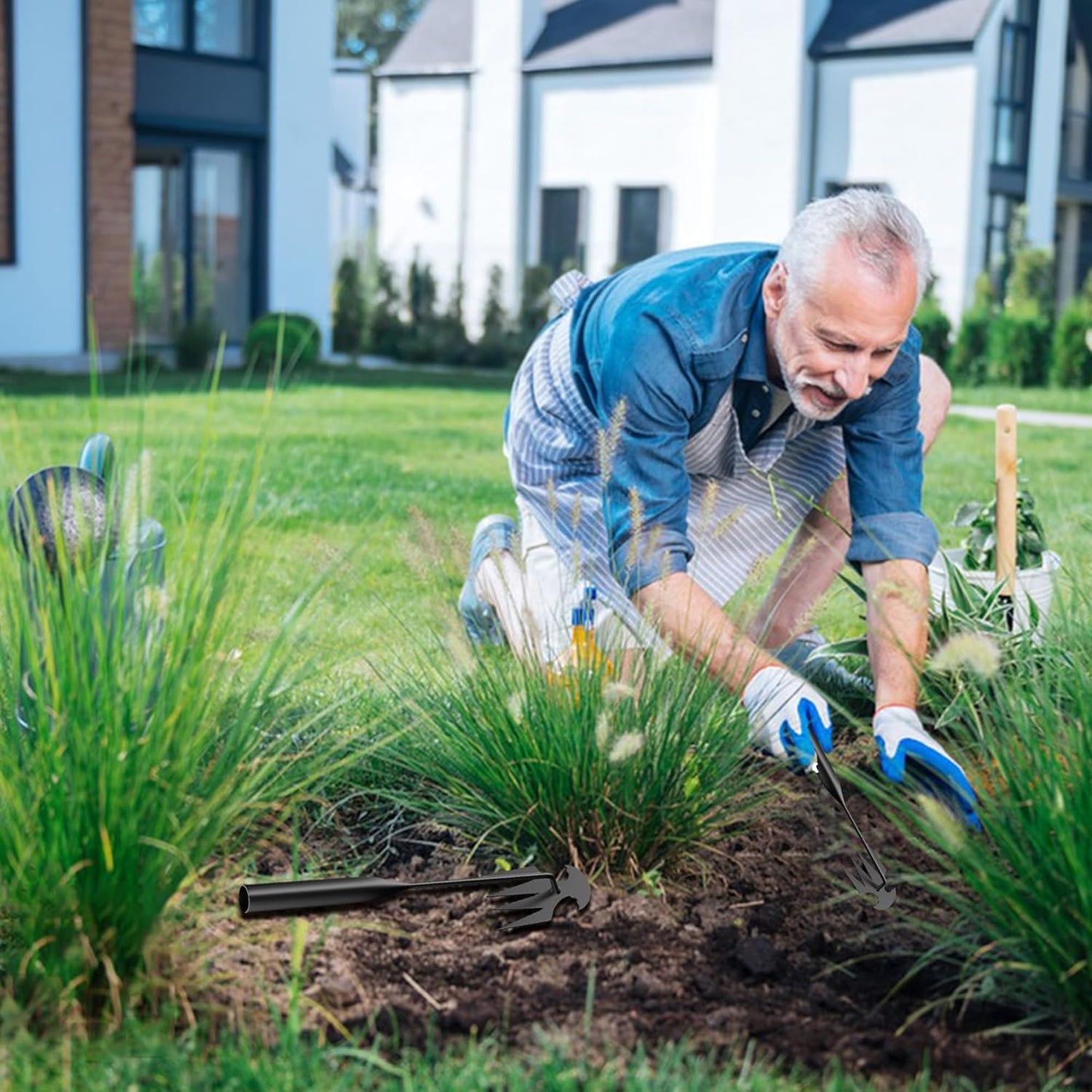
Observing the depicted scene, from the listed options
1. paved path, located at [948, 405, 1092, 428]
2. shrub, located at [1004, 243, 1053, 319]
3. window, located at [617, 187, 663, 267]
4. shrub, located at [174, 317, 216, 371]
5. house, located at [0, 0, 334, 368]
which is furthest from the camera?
window, located at [617, 187, 663, 267]

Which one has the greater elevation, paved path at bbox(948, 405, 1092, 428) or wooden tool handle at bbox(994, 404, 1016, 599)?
wooden tool handle at bbox(994, 404, 1016, 599)

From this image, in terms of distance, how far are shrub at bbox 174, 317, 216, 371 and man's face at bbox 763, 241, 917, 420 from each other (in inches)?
493

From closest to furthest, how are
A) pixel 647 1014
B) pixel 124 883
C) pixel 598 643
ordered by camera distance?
pixel 124 883
pixel 647 1014
pixel 598 643

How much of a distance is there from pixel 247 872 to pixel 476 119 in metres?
22.7

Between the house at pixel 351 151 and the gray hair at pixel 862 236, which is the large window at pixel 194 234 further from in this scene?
the house at pixel 351 151

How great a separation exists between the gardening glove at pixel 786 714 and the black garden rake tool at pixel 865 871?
19mm

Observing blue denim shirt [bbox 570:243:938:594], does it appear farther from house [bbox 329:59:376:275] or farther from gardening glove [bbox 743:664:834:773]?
house [bbox 329:59:376:275]

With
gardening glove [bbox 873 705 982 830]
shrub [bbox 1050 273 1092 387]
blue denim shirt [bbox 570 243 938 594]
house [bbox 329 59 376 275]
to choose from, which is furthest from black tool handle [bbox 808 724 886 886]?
house [bbox 329 59 376 275]

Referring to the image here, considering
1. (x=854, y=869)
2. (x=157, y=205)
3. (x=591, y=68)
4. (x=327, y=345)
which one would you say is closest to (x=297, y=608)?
(x=854, y=869)

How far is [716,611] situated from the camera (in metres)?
2.77

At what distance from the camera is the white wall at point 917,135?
20281 mm

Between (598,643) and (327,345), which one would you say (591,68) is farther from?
(598,643)

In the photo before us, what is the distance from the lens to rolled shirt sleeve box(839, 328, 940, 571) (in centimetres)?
335

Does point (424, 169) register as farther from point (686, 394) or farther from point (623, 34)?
point (686, 394)
